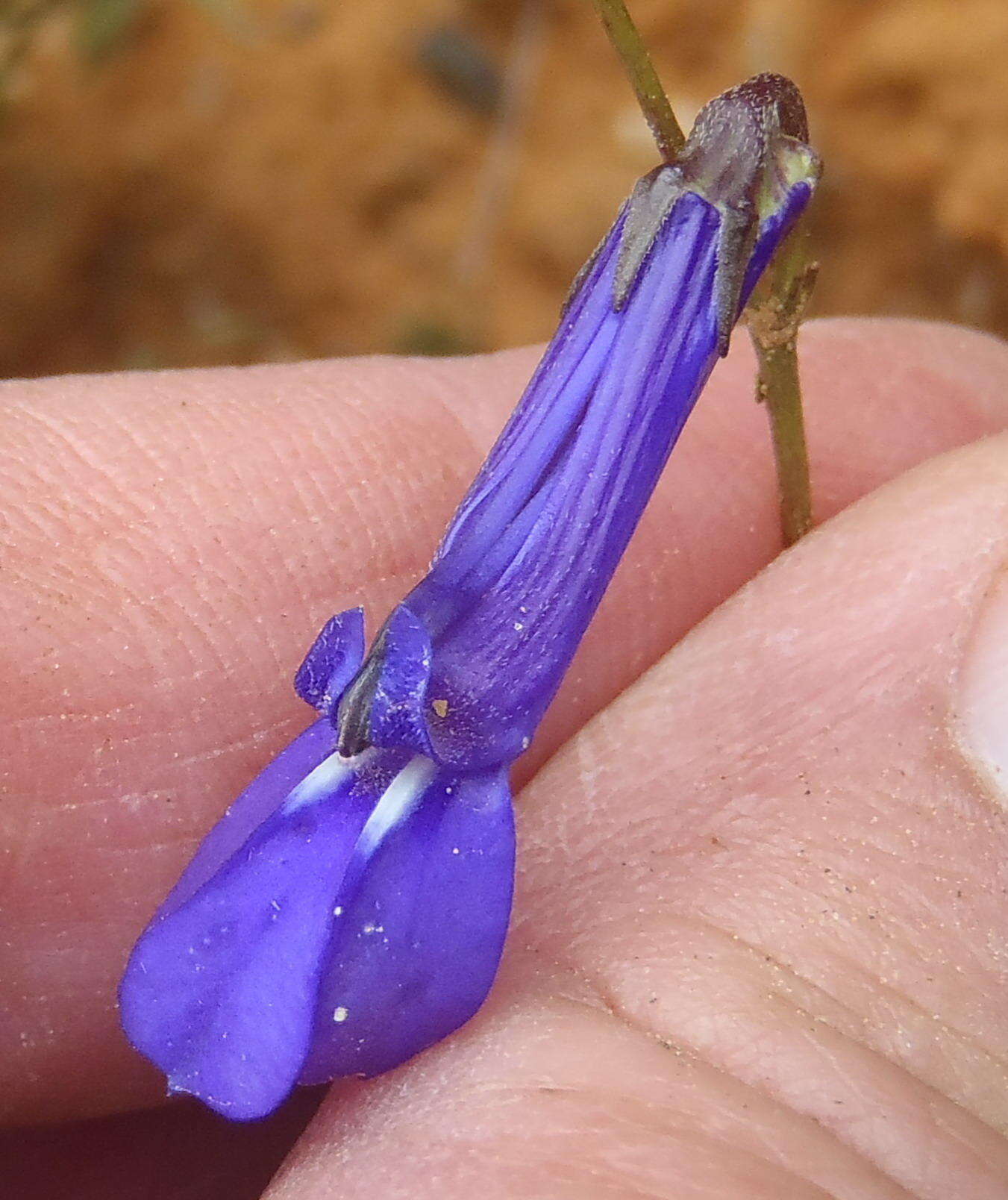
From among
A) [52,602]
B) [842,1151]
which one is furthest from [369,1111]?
[52,602]

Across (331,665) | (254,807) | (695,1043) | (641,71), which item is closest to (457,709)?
(331,665)

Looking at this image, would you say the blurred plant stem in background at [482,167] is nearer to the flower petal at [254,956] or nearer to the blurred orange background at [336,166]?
the blurred orange background at [336,166]

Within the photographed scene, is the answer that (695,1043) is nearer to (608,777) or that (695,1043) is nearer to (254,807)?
(608,777)

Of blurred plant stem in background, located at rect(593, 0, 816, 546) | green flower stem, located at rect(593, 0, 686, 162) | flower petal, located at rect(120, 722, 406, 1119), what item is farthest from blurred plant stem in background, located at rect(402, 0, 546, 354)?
flower petal, located at rect(120, 722, 406, 1119)

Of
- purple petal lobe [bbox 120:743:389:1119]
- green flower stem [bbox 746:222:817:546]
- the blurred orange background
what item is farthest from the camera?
the blurred orange background

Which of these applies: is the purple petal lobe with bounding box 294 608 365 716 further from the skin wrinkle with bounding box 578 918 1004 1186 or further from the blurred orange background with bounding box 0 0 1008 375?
the blurred orange background with bounding box 0 0 1008 375

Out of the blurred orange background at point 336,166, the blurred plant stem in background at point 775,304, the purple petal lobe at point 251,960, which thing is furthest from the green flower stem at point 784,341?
the blurred orange background at point 336,166
